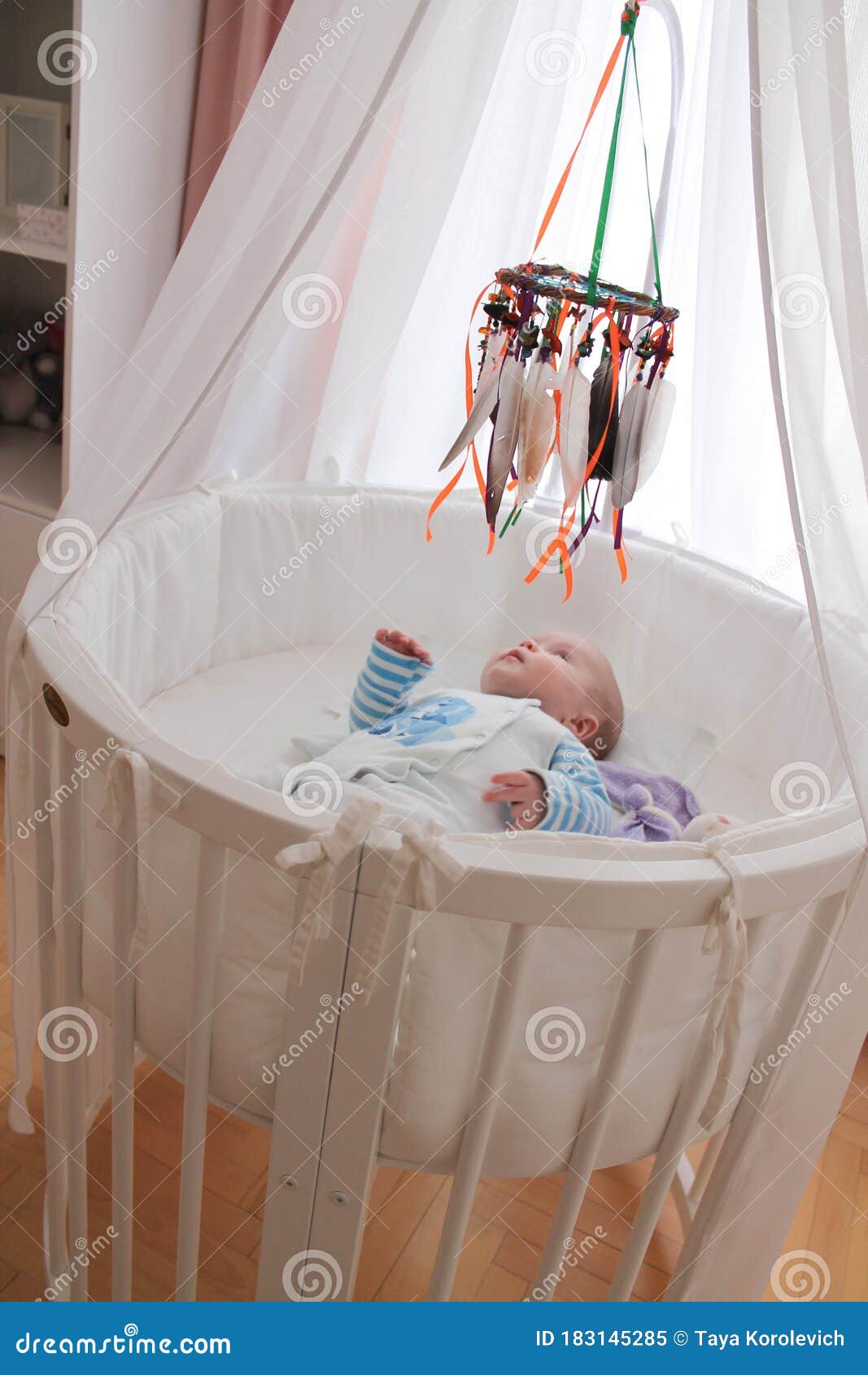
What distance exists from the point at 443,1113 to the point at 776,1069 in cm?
33

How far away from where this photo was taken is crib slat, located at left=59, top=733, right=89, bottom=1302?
102 cm

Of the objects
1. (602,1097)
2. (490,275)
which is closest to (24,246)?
(490,275)

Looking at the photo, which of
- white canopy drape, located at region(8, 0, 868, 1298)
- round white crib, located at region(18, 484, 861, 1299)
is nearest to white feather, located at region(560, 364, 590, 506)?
white canopy drape, located at region(8, 0, 868, 1298)

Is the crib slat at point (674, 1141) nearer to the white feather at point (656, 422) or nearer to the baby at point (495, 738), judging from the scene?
the baby at point (495, 738)

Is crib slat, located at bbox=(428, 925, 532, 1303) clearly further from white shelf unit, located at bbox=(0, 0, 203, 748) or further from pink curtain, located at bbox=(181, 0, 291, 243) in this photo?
pink curtain, located at bbox=(181, 0, 291, 243)

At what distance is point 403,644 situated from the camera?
5.26 ft

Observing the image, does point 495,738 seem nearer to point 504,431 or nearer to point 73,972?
point 504,431

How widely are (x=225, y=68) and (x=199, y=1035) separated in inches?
72.5

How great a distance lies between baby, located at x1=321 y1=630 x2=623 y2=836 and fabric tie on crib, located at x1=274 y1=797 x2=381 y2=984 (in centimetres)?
6

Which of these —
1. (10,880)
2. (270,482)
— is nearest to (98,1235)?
(10,880)

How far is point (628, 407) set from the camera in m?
1.30

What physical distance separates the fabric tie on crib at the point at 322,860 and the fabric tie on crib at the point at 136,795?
127mm

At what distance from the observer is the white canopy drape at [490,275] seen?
91 cm

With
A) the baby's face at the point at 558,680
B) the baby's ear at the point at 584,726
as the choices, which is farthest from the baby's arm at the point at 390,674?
the baby's ear at the point at 584,726
